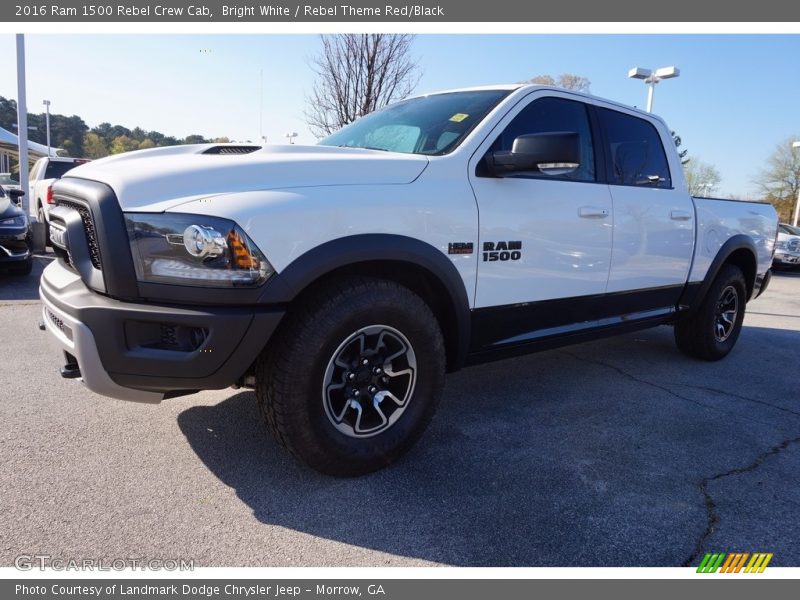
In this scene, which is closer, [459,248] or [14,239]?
[459,248]

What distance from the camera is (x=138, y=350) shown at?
7.00 ft

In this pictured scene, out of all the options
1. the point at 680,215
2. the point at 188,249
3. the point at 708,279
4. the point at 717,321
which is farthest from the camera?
the point at 717,321

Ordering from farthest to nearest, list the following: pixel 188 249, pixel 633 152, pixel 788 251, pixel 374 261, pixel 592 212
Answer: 1. pixel 788 251
2. pixel 633 152
3. pixel 592 212
4. pixel 374 261
5. pixel 188 249

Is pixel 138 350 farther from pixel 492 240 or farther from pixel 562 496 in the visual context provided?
pixel 562 496

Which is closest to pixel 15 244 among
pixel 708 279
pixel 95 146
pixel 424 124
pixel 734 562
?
pixel 424 124

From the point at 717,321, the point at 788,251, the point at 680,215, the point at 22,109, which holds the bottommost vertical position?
the point at 788,251

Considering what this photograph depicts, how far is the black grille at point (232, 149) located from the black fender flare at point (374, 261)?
75cm

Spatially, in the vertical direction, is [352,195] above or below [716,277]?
above

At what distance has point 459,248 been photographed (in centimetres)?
273

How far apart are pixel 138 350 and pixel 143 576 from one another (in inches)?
31.7

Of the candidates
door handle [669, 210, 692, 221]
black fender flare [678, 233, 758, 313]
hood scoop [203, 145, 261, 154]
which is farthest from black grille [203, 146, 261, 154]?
black fender flare [678, 233, 758, 313]

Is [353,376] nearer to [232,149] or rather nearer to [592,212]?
[232,149]

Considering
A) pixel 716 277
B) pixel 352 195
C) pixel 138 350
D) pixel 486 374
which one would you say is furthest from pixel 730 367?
pixel 138 350

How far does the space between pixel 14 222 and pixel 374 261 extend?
22.1 ft
